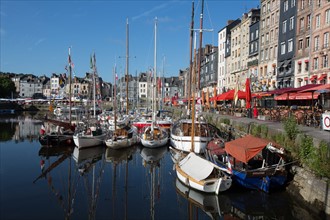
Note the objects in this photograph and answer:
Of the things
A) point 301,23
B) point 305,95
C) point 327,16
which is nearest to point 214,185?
point 305,95

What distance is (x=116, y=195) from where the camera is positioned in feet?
53.6

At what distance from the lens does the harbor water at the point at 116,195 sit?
13.8 metres

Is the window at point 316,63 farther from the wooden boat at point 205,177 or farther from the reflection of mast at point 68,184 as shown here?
the reflection of mast at point 68,184

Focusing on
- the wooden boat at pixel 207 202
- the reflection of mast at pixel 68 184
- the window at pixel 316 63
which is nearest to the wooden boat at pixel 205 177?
the wooden boat at pixel 207 202

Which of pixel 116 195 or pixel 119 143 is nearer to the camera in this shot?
pixel 116 195

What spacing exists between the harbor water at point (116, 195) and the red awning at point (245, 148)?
6.10 ft

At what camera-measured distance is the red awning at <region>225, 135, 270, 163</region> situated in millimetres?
15880

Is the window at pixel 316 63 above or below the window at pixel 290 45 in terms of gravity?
below

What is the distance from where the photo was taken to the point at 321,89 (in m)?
21.3

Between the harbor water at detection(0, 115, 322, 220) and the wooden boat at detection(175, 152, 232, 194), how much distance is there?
1.37 ft

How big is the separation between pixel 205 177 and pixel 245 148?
257 centimetres

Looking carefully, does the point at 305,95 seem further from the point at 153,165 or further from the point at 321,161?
the point at 153,165

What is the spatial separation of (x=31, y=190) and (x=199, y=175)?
364 inches

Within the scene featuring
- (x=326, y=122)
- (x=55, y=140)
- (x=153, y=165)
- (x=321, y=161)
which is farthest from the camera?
(x=55, y=140)
